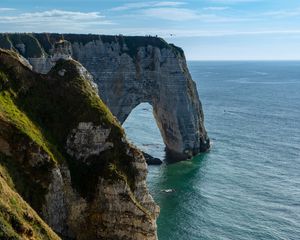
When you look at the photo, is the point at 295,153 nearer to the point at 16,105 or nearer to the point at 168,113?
the point at 168,113

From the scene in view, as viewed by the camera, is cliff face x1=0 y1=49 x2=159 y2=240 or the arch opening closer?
cliff face x1=0 y1=49 x2=159 y2=240

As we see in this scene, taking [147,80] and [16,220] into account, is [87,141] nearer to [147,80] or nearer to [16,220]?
[16,220]

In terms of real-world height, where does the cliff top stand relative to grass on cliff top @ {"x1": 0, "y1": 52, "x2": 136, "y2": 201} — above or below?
above

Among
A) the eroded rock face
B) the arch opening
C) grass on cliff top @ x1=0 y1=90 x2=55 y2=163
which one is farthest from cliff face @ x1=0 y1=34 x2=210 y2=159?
the eroded rock face

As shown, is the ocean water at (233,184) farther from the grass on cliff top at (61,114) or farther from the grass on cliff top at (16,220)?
the grass on cliff top at (16,220)

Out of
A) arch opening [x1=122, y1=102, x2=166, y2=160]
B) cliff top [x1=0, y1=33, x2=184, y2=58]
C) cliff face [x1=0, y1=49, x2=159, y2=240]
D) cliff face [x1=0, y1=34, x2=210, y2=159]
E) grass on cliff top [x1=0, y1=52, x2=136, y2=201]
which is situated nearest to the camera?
cliff face [x1=0, y1=49, x2=159, y2=240]

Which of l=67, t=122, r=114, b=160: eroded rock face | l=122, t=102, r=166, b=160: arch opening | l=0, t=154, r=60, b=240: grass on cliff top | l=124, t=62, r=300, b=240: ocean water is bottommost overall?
l=122, t=102, r=166, b=160: arch opening

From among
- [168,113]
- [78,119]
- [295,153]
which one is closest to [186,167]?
[168,113]

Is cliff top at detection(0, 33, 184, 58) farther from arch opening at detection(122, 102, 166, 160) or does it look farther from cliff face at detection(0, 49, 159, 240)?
cliff face at detection(0, 49, 159, 240)
